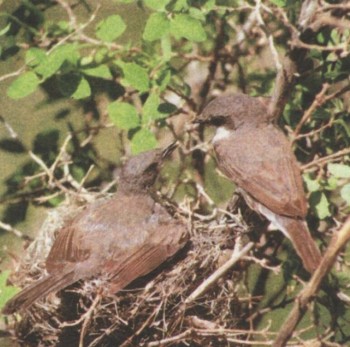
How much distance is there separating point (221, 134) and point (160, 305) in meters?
1.09

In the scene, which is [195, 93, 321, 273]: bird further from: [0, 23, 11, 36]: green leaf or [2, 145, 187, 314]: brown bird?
[0, 23, 11, 36]: green leaf

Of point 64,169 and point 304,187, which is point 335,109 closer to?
point 304,187

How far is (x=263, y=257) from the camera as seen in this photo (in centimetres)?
416

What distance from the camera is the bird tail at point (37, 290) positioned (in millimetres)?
3441

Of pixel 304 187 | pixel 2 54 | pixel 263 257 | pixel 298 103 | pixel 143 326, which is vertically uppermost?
pixel 2 54

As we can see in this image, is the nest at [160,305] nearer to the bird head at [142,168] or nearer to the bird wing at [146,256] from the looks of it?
the bird wing at [146,256]

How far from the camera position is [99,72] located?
3.91 m

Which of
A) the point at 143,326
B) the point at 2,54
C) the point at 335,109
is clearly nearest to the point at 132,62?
the point at 2,54

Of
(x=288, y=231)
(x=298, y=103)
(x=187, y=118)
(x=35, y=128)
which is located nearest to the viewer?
(x=288, y=231)

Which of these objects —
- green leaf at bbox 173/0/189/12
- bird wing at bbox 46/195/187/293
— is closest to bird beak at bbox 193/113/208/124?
bird wing at bbox 46/195/187/293

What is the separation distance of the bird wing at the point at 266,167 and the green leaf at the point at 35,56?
3.51 ft

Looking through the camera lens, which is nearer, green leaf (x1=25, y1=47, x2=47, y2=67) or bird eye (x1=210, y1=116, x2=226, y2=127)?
green leaf (x1=25, y1=47, x2=47, y2=67)

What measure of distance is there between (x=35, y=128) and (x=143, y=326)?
6.28 ft

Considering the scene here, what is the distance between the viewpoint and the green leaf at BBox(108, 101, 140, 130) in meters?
3.80
